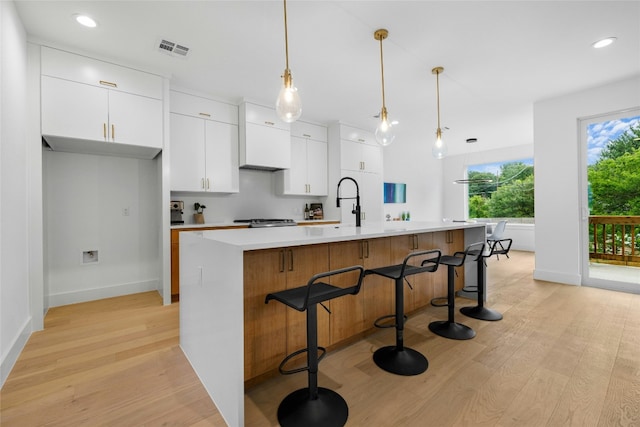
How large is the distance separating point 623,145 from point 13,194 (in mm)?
6365

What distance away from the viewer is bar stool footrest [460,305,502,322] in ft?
9.03

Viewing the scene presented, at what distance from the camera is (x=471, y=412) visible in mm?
1507

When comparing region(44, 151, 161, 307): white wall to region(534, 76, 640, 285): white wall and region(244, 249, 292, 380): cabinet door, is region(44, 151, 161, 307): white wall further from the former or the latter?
region(534, 76, 640, 285): white wall

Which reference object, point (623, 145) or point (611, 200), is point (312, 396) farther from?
point (623, 145)

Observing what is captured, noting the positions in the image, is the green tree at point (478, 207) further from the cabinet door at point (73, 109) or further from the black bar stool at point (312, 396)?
the cabinet door at point (73, 109)

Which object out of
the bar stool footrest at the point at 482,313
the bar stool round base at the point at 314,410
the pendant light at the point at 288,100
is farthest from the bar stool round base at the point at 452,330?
the pendant light at the point at 288,100

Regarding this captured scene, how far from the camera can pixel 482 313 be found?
9.24 ft

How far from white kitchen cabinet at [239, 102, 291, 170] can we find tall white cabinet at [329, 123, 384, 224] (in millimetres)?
987

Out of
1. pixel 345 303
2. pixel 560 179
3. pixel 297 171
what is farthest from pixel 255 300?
pixel 560 179

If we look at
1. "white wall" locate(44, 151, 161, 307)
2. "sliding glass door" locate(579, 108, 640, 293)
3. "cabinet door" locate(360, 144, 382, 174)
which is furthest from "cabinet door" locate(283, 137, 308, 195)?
"sliding glass door" locate(579, 108, 640, 293)

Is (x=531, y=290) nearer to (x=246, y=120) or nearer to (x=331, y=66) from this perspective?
(x=331, y=66)

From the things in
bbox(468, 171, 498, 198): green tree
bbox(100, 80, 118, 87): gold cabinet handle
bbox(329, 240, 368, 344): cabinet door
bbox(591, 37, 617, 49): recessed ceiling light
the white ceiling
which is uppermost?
the white ceiling

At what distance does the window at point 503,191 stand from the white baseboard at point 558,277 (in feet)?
10.2

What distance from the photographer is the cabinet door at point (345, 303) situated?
2092 mm
